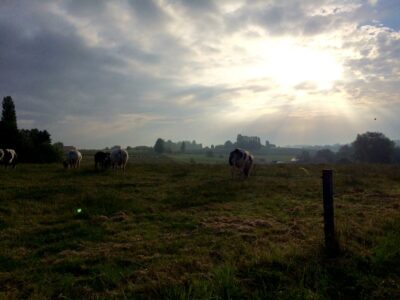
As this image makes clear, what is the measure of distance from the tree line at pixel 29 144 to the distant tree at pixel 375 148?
61712mm

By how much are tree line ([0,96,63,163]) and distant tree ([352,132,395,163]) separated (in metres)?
61.7

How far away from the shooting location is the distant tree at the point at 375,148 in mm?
72625

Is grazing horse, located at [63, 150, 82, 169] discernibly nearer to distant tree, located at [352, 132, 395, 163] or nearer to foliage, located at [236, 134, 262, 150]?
distant tree, located at [352, 132, 395, 163]

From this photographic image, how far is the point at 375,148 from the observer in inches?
2864

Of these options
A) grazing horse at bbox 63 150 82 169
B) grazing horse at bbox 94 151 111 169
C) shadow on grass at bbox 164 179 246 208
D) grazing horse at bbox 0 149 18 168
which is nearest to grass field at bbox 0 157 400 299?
shadow on grass at bbox 164 179 246 208

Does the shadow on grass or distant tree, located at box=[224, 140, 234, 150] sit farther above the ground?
distant tree, located at box=[224, 140, 234, 150]

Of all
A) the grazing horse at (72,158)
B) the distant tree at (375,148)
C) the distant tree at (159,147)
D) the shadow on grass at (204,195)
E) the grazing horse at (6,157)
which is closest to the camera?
the shadow on grass at (204,195)

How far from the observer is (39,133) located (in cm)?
5256

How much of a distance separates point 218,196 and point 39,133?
145 ft

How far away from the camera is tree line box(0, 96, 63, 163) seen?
46625mm

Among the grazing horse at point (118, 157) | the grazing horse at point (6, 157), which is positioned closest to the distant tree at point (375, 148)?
the grazing horse at point (118, 157)

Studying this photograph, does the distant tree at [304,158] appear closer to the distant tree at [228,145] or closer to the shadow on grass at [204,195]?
the distant tree at [228,145]

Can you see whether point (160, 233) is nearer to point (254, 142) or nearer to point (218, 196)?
point (218, 196)

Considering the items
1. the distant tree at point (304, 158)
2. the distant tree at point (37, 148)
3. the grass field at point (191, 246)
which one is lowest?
the grass field at point (191, 246)
